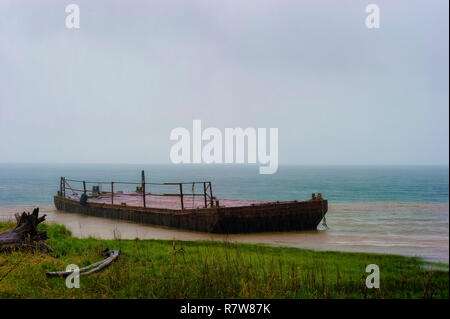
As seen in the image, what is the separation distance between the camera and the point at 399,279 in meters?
8.59

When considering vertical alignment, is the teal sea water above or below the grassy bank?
below

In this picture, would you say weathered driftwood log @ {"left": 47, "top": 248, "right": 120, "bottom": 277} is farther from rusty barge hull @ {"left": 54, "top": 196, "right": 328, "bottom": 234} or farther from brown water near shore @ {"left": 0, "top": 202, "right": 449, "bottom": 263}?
rusty barge hull @ {"left": 54, "top": 196, "right": 328, "bottom": 234}

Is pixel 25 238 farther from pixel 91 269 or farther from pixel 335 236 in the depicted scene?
pixel 335 236

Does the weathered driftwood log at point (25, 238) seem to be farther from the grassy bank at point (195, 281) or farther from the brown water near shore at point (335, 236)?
the brown water near shore at point (335, 236)

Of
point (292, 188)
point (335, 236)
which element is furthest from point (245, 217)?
point (292, 188)

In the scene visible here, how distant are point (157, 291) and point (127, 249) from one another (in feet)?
15.7

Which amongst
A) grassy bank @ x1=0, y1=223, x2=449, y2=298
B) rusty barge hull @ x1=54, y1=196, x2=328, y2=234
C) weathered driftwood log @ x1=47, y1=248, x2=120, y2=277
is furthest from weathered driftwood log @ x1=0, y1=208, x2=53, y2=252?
rusty barge hull @ x1=54, y1=196, x2=328, y2=234

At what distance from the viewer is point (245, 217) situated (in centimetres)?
2008

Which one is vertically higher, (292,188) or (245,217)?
(245,217)

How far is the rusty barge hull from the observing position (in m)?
20.0

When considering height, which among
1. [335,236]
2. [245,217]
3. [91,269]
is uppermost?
[91,269]
